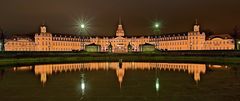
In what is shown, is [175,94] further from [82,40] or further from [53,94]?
[82,40]

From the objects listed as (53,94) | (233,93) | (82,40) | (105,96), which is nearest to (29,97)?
(53,94)

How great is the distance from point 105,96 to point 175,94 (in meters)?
3.14

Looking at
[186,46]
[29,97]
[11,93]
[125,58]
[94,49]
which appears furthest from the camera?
[186,46]

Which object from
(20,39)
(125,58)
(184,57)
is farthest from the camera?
(20,39)

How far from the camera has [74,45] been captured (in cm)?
18112

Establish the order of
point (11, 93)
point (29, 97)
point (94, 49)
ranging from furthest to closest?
point (94, 49) → point (11, 93) → point (29, 97)

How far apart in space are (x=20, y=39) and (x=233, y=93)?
154 m

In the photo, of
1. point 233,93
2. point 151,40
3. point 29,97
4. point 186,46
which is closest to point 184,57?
point 233,93

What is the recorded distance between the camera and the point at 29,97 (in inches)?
440

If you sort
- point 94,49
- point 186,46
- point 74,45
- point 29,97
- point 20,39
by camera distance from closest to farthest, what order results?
1. point 29,97
2. point 94,49
3. point 20,39
4. point 186,46
5. point 74,45

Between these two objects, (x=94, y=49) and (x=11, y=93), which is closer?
(x=11, y=93)

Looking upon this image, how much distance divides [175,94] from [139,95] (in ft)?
5.35

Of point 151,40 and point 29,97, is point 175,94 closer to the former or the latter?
point 29,97

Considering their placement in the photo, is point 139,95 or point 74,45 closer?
point 139,95
